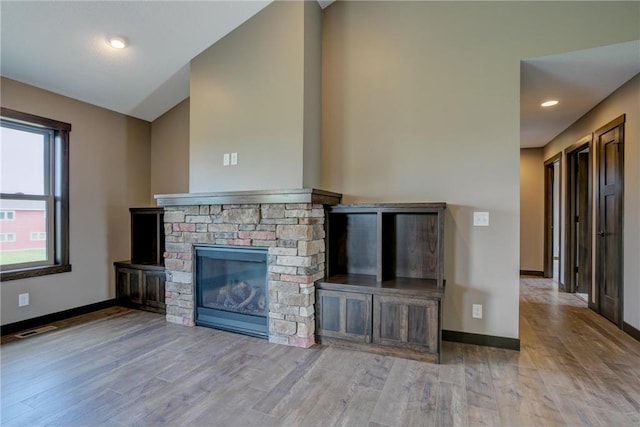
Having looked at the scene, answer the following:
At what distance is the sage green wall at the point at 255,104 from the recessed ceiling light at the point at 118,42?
2.28ft

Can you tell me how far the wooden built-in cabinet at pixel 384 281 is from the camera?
263cm

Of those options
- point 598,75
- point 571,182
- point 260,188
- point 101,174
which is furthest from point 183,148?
point 571,182

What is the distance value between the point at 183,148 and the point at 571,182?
558 centimetres

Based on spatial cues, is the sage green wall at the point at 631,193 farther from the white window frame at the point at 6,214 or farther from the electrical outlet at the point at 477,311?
the white window frame at the point at 6,214

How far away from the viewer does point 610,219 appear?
3529 mm

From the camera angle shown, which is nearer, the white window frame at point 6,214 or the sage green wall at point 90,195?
the white window frame at point 6,214

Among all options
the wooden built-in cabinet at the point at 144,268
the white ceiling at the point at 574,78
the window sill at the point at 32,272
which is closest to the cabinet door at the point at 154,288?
the wooden built-in cabinet at the point at 144,268

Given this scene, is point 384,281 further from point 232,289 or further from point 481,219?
point 232,289

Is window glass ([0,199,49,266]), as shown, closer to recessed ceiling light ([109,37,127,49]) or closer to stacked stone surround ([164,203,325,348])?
stacked stone surround ([164,203,325,348])

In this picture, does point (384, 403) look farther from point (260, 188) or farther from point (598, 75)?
point (598, 75)

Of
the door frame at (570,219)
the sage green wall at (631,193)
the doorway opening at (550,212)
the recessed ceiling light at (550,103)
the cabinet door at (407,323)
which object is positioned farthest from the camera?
the doorway opening at (550,212)

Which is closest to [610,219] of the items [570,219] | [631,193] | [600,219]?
[600,219]

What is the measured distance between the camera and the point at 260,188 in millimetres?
3207

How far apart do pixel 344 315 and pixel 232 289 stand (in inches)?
48.8
